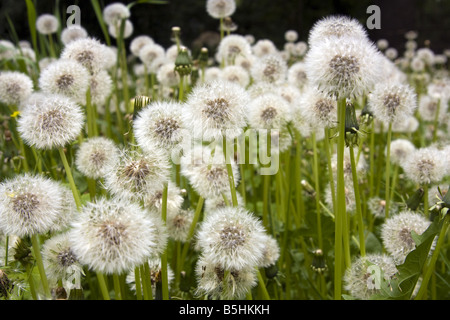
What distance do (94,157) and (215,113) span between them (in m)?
0.59

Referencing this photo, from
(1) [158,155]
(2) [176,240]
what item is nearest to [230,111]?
(1) [158,155]

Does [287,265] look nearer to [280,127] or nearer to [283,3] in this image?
[280,127]

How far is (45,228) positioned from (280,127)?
3.08ft

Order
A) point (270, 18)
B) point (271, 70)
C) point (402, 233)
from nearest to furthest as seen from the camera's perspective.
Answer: point (402, 233)
point (271, 70)
point (270, 18)

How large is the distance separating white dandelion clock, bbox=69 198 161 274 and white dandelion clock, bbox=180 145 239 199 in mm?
388

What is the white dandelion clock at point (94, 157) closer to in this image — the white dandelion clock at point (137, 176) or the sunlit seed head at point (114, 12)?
the white dandelion clock at point (137, 176)

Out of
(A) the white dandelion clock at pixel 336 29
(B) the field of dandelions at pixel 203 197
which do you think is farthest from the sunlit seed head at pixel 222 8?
(A) the white dandelion clock at pixel 336 29

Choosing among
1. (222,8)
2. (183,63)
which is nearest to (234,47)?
(222,8)

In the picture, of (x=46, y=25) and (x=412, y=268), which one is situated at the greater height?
(x=46, y=25)

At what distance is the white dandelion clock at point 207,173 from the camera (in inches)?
55.4

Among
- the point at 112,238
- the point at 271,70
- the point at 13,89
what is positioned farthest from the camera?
the point at 271,70

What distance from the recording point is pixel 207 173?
1450 millimetres

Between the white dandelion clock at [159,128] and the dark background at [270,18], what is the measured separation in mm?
6944

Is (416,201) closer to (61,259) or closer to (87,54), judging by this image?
(61,259)
